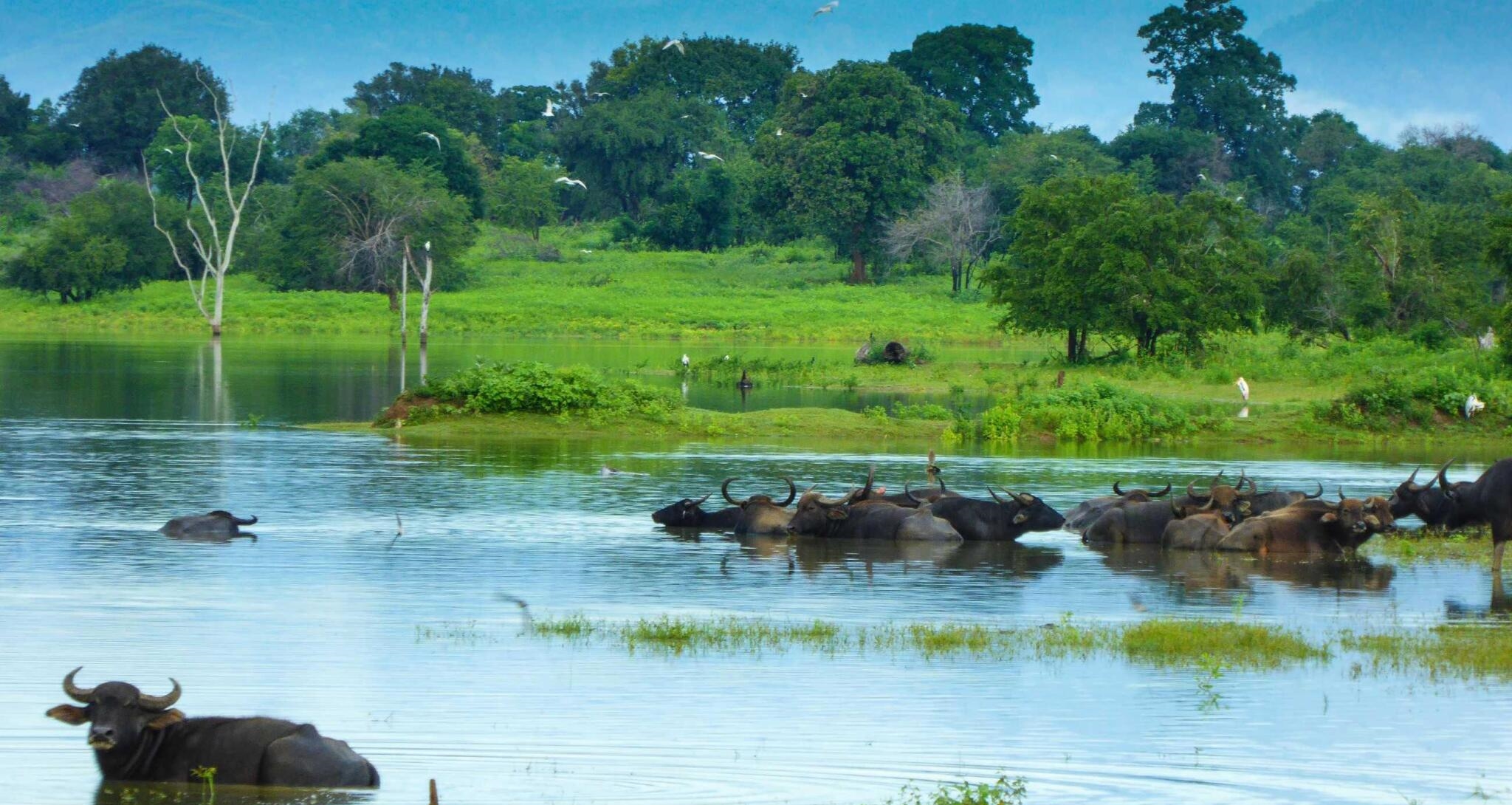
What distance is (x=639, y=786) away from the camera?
935cm

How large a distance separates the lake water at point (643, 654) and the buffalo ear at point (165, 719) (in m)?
0.49

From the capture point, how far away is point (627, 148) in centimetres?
10062

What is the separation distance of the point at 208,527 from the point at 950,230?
62488 millimetres

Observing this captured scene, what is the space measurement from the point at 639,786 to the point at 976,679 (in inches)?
131

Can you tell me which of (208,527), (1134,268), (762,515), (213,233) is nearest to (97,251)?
(213,233)

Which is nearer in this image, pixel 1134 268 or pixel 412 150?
pixel 1134 268

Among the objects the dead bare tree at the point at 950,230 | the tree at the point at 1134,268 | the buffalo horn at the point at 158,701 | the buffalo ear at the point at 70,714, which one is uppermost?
the dead bare tree at the point at 950,230

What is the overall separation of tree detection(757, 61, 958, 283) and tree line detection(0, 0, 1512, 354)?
0.48ft

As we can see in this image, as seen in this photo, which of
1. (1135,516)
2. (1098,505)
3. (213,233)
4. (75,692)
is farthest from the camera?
(213,233)

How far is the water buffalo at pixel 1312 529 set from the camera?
1759 cm

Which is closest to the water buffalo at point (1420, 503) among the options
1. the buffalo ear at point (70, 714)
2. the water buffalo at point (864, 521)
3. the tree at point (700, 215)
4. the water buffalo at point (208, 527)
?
the water buffalo at point (864, 521)

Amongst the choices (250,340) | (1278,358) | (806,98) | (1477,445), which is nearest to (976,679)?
(1477,445)

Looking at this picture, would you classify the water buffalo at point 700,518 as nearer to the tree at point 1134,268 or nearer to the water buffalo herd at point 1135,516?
the water buffalo herd at point 1135,516

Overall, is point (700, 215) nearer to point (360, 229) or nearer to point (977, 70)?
point (360, 229)
